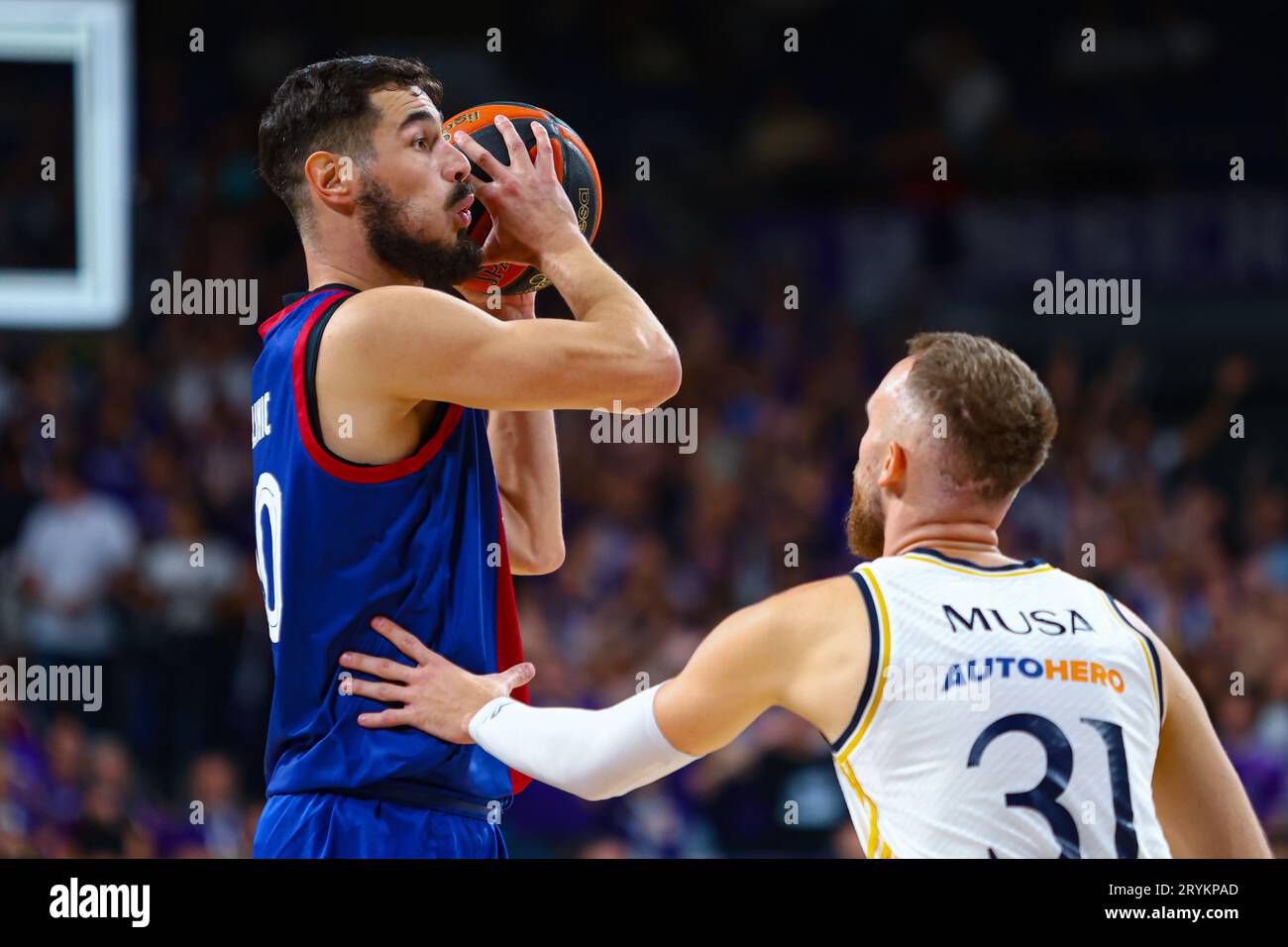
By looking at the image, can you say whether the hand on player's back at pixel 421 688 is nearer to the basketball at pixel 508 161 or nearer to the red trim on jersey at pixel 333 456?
the red trim on jersey at pixel 333 456

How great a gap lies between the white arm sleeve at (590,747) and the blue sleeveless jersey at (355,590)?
0.67 ft

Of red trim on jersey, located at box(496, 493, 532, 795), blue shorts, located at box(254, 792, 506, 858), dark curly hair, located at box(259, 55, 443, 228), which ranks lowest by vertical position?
blue shorts, located at box(254, 792, 506, 858)

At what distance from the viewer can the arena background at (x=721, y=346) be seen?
8438 mm

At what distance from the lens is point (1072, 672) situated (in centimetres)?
286

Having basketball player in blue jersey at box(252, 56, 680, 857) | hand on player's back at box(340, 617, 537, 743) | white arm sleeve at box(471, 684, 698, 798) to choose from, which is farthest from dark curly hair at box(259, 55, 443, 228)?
white arm sleeve at box(471, 684, 698, 798)

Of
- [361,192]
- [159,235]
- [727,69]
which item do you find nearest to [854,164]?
[727,69]

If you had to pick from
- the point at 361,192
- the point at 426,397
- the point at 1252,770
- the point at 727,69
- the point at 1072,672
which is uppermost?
the point at 727,69

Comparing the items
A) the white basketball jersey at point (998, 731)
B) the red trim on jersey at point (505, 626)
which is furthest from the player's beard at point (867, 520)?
the red trim on jersey at point (505, 626)

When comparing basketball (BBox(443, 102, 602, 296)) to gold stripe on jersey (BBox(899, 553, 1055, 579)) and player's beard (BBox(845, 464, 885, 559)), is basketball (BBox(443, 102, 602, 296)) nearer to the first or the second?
player's beard (BBox(845, 464, 885, 559))

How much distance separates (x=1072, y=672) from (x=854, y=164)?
1007cm

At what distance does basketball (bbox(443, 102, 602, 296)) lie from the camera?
3799 millimetres

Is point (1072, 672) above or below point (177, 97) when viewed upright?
below
